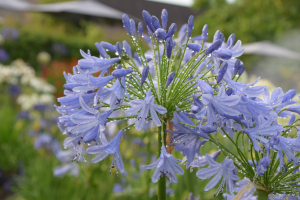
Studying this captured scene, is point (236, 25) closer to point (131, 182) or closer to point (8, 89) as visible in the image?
point (8, 89)

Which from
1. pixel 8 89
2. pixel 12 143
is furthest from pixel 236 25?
pixel 12 143

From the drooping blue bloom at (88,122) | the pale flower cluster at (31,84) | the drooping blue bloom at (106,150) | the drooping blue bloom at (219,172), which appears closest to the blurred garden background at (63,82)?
the pale flower cluster at (31,84)

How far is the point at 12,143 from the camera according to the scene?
6074 mm

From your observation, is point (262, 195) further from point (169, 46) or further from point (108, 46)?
point (108, 46)

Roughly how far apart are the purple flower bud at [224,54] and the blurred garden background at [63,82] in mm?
1339

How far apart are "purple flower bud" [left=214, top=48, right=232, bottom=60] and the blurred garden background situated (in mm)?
1339

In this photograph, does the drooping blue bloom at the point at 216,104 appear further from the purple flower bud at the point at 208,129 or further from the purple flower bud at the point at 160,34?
the purple flower bud at the point at 160,34

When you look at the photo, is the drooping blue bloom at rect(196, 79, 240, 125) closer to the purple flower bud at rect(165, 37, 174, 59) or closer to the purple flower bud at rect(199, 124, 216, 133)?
the purple flower bud at rect(199, 124, 216, 133)

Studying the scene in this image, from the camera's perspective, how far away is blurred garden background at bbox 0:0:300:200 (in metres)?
3.50

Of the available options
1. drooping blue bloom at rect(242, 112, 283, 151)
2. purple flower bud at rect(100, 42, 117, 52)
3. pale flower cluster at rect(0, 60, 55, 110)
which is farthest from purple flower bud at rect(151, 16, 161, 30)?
pale flower cluster at rect(0, 60, 55, 110)

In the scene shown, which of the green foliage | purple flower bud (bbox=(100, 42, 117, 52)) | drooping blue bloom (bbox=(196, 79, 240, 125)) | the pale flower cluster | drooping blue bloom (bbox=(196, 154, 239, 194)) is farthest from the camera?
the green foliage

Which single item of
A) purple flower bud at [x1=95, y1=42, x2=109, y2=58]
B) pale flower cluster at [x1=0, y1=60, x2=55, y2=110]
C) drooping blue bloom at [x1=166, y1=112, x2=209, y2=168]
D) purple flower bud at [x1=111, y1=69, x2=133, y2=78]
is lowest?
pale flower cluster at [x1=0, y1=60, x2=55, y2=110]

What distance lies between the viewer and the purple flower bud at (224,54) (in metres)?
0.98

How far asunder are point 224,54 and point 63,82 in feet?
34.1
